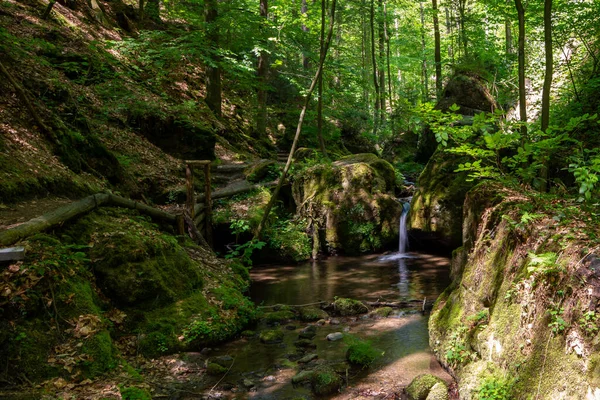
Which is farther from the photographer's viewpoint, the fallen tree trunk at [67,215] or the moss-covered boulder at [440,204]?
the moss-covered boulder at [440,204]

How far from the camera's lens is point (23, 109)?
8938mm

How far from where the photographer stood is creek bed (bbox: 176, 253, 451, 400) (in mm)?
5531

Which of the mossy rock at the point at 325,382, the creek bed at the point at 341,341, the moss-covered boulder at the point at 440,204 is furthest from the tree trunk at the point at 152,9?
the mossy rock at the point at 325,382

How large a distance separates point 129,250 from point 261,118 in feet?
46.4

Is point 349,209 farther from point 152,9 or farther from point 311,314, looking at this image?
point 152,9

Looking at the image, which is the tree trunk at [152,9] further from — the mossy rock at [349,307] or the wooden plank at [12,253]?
the wooden plank at [12,253]

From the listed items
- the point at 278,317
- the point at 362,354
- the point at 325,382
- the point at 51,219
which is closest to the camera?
the point at 325,382

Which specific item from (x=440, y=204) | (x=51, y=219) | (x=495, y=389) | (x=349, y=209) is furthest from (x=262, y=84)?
(x=495, y=389)

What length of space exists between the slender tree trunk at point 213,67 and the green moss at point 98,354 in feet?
34.0

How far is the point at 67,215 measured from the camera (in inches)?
263

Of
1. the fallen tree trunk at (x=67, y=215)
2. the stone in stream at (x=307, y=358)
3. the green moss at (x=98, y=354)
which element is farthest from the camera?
the stone in stream at (x=307, y=358)

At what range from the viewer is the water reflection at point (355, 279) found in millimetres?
9461

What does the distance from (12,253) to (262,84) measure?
46.5 ft

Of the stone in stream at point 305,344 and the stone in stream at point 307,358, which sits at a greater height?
the stone in stream at point 305,344
